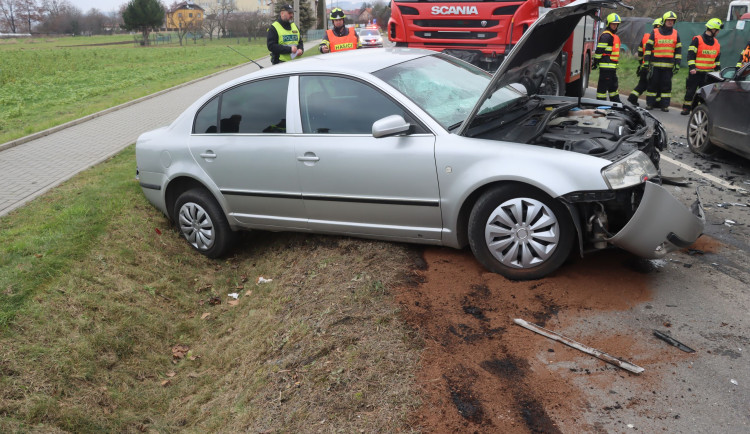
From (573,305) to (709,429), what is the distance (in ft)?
4.15

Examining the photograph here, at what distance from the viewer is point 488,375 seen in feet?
11.1

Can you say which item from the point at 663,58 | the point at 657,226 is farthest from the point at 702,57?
the point at 657,226

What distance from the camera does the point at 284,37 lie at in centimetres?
1008

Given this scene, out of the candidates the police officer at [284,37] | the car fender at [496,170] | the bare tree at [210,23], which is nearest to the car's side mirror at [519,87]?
the car fender at [496,170]

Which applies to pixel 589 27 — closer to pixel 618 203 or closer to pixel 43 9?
pixel 618 203

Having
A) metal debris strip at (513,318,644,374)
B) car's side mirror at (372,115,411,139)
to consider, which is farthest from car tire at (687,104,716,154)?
metal debris strip at (513,318,644,374)

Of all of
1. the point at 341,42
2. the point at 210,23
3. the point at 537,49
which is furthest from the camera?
the point at 210,23

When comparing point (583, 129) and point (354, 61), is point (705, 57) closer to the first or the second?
point (583, 129)

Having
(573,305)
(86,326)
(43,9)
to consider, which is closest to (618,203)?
(573,305)

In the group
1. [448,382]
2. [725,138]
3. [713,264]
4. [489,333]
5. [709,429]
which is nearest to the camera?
[709,429]

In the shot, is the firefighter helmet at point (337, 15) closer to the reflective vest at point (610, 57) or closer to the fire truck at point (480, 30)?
the fire truck at point (480, 30)

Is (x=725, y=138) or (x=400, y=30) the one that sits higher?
(x=400, y=30)

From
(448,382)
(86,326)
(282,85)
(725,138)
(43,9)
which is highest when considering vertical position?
(43,9)

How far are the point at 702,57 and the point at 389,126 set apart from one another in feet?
35.1
